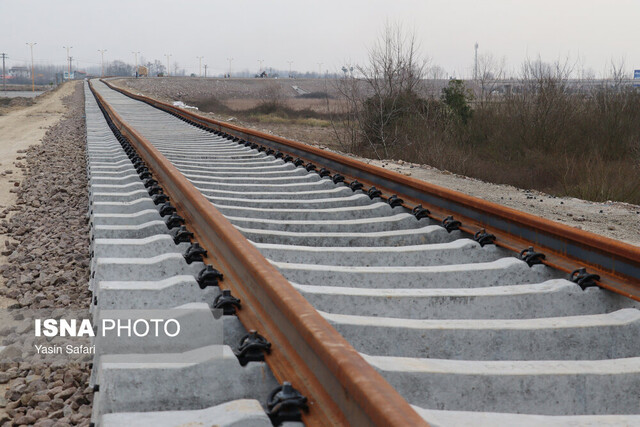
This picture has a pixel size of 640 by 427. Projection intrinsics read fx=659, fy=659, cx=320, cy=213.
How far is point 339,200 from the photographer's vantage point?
5352 mm

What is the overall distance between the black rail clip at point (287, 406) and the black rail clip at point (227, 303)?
2.46 ft

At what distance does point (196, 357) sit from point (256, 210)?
8.81ft

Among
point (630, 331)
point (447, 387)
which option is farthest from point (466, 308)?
point (447, 387)

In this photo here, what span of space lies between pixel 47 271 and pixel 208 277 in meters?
2.41

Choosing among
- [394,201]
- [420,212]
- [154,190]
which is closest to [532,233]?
[420,212]

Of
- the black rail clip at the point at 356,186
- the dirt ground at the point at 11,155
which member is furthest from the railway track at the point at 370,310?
the dirt ground at the point at 11,155

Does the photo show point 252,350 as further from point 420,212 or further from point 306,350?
point 420,212

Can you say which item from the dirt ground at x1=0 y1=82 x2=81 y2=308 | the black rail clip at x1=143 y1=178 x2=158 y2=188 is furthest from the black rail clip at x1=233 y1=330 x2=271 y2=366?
the black rail clip at x1=143 y1=178 x2=158 y2=188

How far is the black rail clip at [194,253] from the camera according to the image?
10.9 feet

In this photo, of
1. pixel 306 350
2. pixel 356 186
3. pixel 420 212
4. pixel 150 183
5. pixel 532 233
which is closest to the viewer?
pixel 306 350

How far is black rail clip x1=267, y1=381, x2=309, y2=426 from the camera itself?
6.08 feet

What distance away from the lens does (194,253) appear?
333 cm

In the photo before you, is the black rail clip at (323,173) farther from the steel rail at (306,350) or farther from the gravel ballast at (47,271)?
the steel rail at (306,350)

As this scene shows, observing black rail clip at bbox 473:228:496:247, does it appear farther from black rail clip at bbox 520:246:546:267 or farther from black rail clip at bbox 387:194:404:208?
black rail clip at bbox 387:194:404:208
